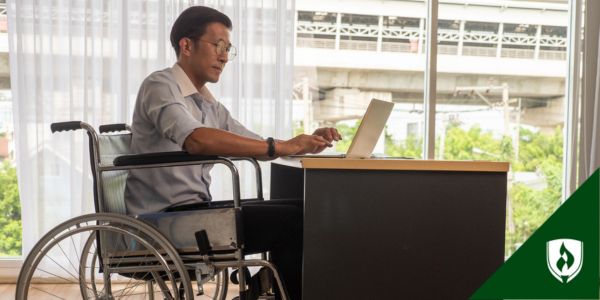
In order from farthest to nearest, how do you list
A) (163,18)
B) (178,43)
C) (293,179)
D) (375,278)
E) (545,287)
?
(163,18)
(293,179)
(178,43)
(375,278)
(545,287)

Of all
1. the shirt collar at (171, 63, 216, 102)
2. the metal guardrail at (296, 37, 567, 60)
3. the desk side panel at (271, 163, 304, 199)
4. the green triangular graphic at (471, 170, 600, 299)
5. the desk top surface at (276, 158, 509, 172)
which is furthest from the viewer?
the metal guardrail at (296, 37, 567, 60)

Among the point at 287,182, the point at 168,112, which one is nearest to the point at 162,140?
the point at 168,112

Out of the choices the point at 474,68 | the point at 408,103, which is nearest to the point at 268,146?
the point at 408,103

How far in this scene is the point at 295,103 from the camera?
12.4ft

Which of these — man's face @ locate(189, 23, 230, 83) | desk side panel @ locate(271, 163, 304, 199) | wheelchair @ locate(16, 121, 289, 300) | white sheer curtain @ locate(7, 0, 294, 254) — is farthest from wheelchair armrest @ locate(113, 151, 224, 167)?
white sheer curtain @ locate(7, 0, 294, 254)

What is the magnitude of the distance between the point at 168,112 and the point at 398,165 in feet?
2.04

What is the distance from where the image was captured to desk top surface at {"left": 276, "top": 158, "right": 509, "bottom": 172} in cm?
174

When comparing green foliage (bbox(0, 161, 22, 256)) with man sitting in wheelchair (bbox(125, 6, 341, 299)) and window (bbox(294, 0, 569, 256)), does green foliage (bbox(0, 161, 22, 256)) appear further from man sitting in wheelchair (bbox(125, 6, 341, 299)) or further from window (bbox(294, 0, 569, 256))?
man sitting in wheelchair (bbox(125, 6, 341, 299))

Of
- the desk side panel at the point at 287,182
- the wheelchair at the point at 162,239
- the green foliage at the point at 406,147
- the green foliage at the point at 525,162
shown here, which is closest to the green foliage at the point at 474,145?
the green foliage at the point at 525,162

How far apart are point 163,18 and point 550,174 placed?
2163 millimetres

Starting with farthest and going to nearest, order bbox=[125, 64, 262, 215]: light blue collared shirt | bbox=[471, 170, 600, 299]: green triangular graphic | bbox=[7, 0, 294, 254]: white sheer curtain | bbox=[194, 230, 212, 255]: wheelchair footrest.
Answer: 1. bbox=[7, 0, 294, 254]: white sheer curtain
2. bbox=[125, 64, 262, 215]: light blue collared shirt
3. bbox=[194, 230, 212, 255]: wheelchair footrest
4. bbox=[471, 170, 600, 299]: green triangular graphic

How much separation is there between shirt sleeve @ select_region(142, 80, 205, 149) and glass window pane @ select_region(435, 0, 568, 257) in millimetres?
2177

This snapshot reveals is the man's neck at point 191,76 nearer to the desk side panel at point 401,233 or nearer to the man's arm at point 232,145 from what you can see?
the man's arm at point 232,145

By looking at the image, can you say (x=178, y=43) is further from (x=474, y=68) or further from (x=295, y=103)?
(x=474, y=68)
